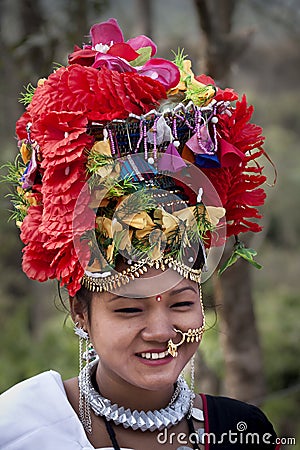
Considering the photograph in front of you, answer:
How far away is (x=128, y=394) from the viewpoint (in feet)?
7.43

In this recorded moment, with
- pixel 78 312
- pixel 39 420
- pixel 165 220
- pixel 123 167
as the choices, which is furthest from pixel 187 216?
pixel 39 420

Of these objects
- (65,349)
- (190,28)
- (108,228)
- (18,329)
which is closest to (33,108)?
(108,228)

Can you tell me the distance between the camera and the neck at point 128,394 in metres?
2.26

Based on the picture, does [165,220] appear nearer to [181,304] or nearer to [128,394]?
[181,304]

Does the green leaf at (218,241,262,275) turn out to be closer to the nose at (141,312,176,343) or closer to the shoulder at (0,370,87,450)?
Answer: the nose at (141,312,176,343)

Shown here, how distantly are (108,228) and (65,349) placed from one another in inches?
193

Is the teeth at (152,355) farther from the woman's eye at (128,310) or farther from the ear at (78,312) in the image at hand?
the ear at (78,312)

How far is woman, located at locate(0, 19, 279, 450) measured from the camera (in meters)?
2.10

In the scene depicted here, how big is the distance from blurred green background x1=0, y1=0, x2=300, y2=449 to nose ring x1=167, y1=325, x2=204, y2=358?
18.6 inches

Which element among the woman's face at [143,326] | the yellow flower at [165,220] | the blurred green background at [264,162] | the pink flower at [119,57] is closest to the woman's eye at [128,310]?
the woman's face at [143,326]

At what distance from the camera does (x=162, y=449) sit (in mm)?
2262

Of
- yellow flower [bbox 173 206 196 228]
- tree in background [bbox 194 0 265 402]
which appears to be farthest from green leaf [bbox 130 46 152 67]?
tree in background [bbox 194 0 265 402]

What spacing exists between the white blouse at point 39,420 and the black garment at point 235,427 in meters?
0.40

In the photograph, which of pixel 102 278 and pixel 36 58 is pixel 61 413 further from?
pixel 36 58
